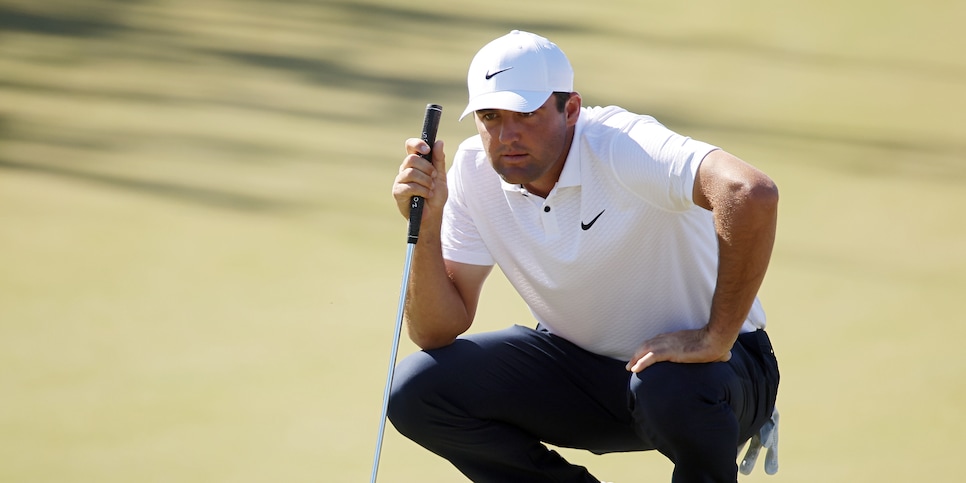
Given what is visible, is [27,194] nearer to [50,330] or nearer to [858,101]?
[50,330]

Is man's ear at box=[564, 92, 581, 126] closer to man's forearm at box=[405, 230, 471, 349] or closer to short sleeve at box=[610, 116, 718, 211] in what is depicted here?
short sleeve at box=[610, 116, 718, 211]

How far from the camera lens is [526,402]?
7.22 ft

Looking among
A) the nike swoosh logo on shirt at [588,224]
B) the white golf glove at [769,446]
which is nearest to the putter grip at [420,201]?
the nike swoosh logo on shirt at [588,224]

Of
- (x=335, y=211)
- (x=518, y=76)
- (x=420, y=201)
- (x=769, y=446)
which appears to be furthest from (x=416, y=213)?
(x=335, y=211)

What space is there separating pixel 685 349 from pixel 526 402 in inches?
12.0

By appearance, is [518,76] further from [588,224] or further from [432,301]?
[432,301]

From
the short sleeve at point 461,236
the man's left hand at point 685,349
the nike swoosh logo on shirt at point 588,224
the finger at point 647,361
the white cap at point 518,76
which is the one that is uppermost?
the white cap at point 518,76

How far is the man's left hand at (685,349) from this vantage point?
79.2 inches

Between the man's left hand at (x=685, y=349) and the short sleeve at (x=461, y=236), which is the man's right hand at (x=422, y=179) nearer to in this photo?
the short sleeve at (x=461, y=236)

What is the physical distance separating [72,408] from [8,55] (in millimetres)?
2543

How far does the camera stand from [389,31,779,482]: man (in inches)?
78.2

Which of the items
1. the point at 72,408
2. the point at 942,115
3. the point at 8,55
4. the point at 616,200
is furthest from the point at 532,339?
the point at 8,55

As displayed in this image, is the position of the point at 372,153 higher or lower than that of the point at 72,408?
higher

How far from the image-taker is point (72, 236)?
3.48 m
